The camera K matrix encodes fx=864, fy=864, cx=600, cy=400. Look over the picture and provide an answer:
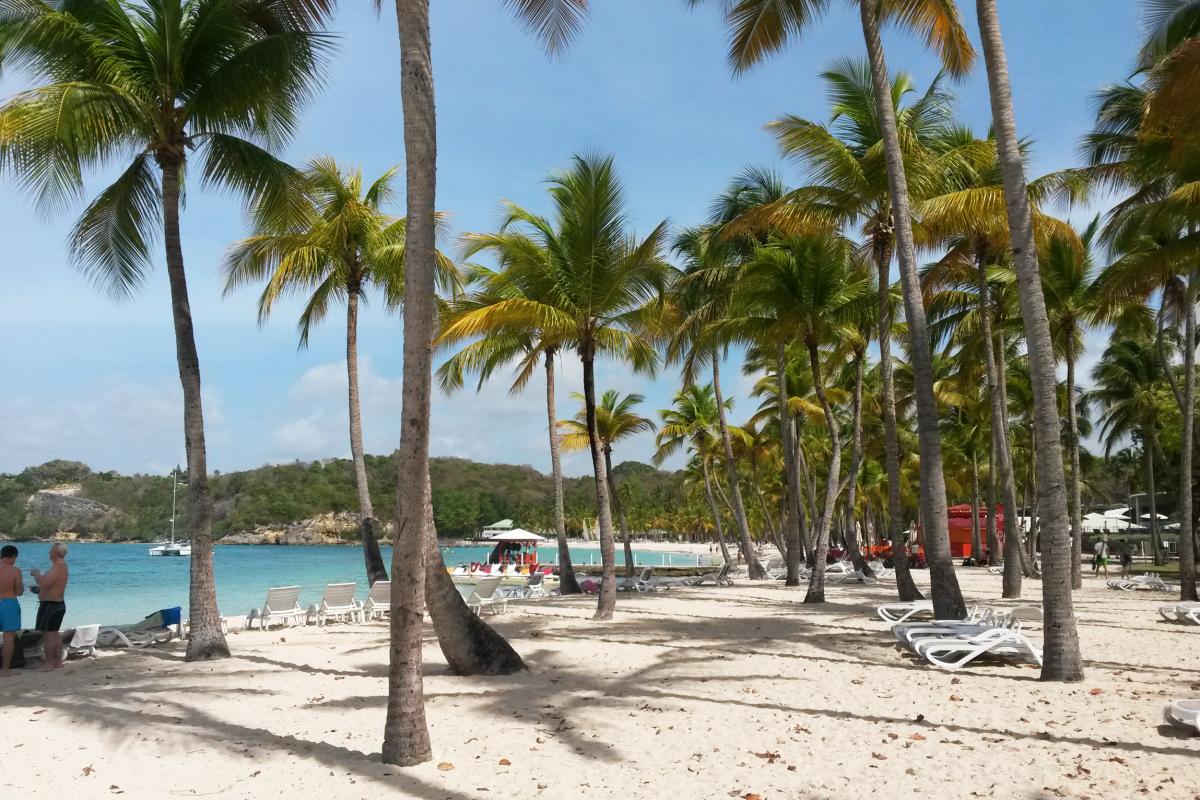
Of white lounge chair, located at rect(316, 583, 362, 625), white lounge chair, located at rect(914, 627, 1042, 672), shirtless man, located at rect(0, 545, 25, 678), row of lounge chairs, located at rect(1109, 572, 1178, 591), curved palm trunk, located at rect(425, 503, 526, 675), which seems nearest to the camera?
curved palm trunk, located at rect(425, 503, 526, 675)

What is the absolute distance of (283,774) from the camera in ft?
18.6

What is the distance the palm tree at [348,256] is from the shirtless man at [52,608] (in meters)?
7.15

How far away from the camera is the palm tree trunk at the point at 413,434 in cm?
564

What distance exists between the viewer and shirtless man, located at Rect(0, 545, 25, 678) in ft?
31.8

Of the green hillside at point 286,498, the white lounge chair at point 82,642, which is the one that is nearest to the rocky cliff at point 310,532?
the green hillside at point 286,498

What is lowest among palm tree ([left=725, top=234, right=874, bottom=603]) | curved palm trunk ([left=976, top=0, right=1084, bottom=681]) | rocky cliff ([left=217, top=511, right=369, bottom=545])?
rocky cliff ([left=217, top=511, right=369, bottom=545])

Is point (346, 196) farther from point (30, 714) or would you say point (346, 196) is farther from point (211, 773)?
point (211, 773)

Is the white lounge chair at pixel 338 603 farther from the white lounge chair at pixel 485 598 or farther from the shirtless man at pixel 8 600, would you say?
the shirtless man at pixel 8 600

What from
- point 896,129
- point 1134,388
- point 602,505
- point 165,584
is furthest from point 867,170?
point 165,584

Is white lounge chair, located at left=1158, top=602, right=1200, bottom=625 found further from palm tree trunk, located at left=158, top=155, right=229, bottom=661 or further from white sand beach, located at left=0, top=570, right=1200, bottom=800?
palm tree trunk, located at left=158, top=155, right=229, bottom=661

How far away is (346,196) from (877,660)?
1288cm

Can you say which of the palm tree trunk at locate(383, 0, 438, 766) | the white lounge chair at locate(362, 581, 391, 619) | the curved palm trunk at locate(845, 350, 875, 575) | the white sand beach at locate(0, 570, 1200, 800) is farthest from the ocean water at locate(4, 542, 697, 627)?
the curved palm trunk at locate(845, 350, 875, 575)

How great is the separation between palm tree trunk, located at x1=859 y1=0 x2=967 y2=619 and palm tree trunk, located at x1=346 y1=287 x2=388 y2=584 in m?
10.6

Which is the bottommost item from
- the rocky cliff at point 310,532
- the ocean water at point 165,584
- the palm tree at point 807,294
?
the ocean water at point 165,584
